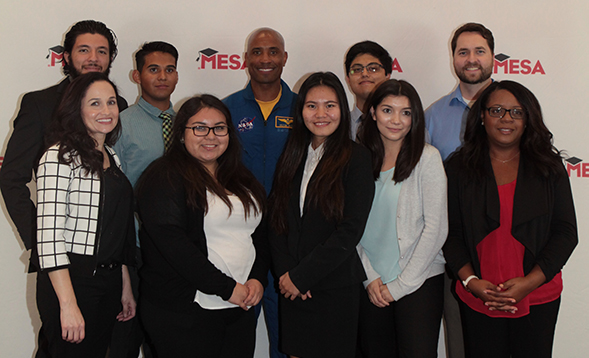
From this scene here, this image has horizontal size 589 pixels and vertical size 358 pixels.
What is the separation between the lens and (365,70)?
2.77 metres

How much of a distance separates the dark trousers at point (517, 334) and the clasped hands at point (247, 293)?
987 millimetres

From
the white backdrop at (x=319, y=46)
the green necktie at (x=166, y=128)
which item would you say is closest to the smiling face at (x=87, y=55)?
the green necktie at (x=166, y=128)

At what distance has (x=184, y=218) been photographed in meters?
1.74

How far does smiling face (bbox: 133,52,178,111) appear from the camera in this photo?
8.63 feet

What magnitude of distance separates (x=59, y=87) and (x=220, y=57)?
1.24m

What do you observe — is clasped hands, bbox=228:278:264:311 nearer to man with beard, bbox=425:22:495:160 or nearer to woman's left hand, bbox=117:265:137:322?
woman's left hand, bbox=117:265:137:322

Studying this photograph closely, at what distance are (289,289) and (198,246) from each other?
1.44 ft

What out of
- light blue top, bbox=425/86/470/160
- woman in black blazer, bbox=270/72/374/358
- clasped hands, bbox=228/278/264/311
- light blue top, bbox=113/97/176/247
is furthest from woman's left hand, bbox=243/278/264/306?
light blue top, bbox=425/86/470/160

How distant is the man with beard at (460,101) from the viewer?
2.51 m

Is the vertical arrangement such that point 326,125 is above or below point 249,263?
above

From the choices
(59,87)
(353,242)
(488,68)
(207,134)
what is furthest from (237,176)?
(488,68)

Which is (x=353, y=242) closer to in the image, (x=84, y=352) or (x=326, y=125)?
(x=326, y=125)

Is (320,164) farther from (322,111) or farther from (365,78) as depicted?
(365,78)

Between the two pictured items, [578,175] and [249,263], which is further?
[578,175]
